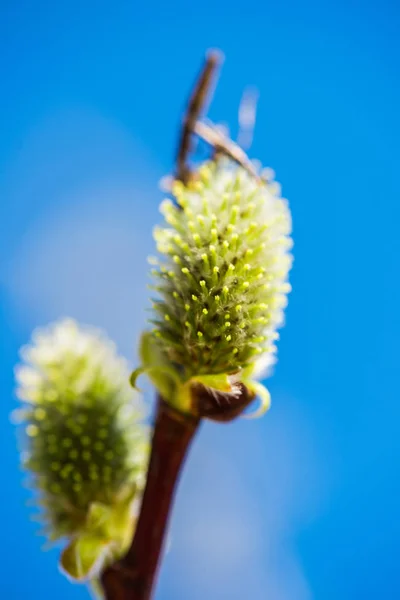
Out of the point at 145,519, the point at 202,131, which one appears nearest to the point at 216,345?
the point at 145,519

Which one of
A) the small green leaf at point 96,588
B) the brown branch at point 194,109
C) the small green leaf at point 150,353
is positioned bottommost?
the small green leaf at point 96,588

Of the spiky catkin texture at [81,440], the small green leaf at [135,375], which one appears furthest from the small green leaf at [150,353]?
the spiky catkin texture at [81,440]

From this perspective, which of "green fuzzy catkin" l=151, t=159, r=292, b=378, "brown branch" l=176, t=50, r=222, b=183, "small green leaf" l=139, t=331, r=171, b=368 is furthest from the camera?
"brown branch" l=176, t=50, r=222, b=183

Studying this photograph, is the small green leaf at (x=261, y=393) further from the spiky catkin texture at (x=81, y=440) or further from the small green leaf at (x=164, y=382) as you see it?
the spiky catkin texture at (x=81, y=440)

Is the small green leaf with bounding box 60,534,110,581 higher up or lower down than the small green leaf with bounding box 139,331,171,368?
lower down

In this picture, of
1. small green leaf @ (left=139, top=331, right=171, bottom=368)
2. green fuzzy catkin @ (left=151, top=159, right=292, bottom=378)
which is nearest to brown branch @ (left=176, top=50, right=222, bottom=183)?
green fuzzy catkin @ (left=151, top=159, right=292, bottom=378)

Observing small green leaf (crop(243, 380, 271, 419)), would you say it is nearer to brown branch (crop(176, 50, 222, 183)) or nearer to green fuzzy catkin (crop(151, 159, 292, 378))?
green fuzzy catkin (crop(151, 159, 292, 378))
